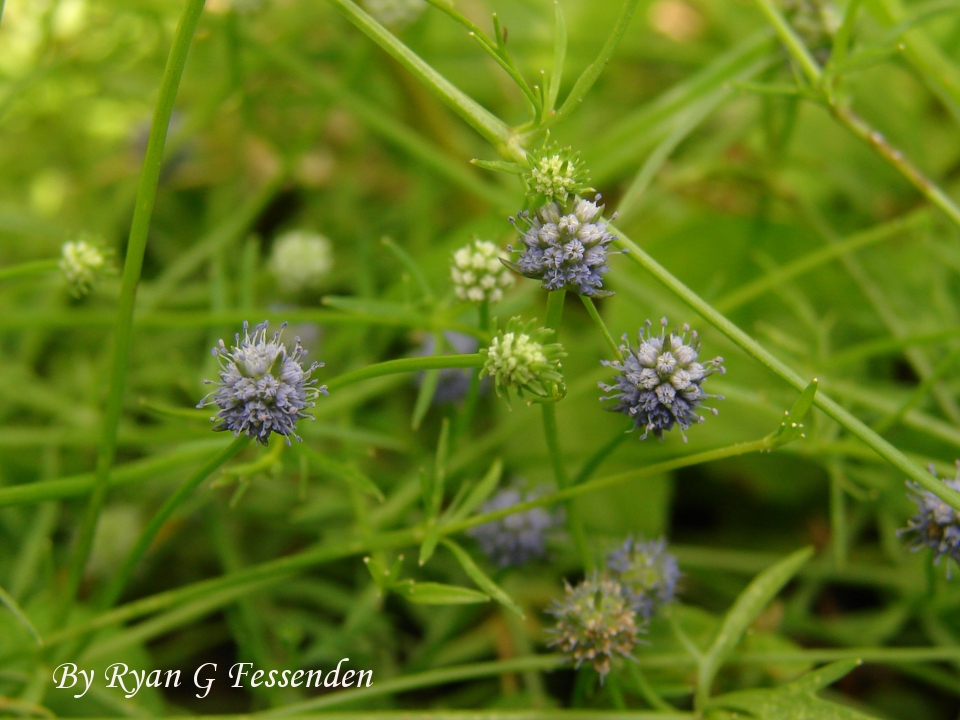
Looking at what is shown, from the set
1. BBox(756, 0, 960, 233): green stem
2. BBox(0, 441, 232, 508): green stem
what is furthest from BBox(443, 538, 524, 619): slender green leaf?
BBox(756, 0, 960, 233): green stem

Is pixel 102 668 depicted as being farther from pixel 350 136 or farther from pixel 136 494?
pixel 350 136

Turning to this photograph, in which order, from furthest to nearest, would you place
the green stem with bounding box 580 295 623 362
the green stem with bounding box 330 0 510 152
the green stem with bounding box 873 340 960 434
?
1. the green stem with bounding box 873 340 960 434
2. the green stem with bounding box 330 0 510 152
3. the green stem with bounding box 580 295 623 362

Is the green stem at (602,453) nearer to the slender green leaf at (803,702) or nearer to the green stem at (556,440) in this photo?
the green stem at (556,440)

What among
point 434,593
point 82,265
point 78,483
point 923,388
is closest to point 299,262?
point 82,265

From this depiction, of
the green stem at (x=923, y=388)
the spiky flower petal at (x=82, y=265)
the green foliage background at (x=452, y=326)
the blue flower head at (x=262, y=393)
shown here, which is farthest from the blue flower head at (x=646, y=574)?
the spiky flower petal at (x=82, y=265)

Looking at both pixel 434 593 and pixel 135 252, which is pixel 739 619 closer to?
pixel 434 593

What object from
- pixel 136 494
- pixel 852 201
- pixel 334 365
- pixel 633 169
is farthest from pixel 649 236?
pixel 136 494

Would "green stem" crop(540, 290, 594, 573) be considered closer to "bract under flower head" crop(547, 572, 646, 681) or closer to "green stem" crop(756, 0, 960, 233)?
"bract under flower head" crop(547, 572, 646, 681)
